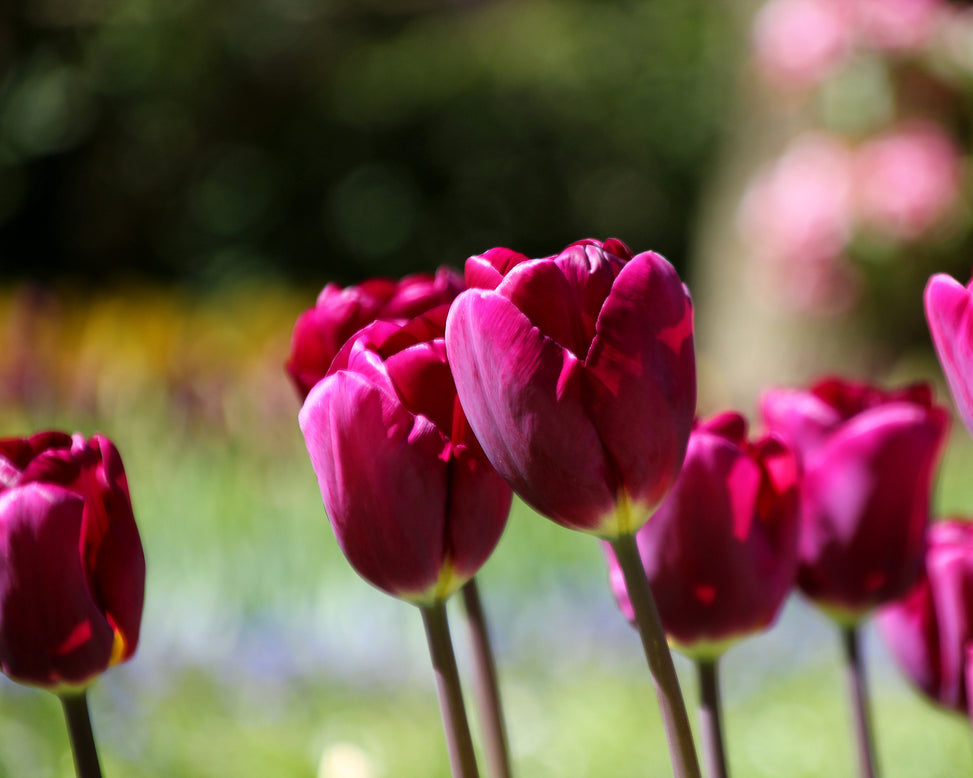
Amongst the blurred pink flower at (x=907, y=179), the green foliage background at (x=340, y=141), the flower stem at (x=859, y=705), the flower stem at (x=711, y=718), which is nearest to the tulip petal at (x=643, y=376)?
the flower stem at (x=711, y=718)

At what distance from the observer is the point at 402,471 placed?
39 cm

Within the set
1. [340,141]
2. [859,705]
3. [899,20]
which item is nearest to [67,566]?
[859,705]

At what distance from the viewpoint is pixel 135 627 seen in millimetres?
423

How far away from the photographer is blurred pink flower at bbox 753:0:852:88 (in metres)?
3.94

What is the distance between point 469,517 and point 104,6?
752 cm

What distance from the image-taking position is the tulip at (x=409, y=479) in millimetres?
388

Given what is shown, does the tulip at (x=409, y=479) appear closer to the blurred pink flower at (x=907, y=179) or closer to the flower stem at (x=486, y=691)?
the flower stem at (x=486, y=691)

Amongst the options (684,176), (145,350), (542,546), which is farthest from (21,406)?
(684,176)

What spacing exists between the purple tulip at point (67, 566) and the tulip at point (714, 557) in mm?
184

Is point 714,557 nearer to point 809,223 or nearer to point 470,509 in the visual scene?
point 470,509

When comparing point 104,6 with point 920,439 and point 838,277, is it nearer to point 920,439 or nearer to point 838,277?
point 838,277

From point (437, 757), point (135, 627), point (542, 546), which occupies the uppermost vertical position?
point (135, 627)

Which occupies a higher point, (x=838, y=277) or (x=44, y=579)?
(x=44, y=579)

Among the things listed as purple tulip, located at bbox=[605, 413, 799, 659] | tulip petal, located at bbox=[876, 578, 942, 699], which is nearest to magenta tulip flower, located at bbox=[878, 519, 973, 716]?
tulip petal, located at bbox=[876, 578, 942, 699]
